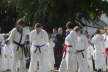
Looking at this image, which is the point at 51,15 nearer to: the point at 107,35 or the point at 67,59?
the point at 107,35

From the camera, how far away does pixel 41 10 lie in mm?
32938

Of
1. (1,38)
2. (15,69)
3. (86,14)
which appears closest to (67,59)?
(15,69)

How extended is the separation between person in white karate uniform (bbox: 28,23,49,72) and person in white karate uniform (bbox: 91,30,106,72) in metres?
3.03

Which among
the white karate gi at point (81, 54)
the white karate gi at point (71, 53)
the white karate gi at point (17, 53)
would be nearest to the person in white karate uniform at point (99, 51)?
the white karate gi at point (81, 54)

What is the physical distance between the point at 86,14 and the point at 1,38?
1687cm

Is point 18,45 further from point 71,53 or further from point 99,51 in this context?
point 99,51

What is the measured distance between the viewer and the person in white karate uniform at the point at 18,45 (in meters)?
15.0

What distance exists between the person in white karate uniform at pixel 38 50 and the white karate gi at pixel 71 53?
4.07 feet

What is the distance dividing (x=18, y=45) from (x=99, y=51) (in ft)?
14.8

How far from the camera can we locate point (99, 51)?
1805 centimetres

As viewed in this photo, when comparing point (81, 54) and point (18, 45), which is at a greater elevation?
point (18, 45)

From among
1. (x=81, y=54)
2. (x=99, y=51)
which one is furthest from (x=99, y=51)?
(x=81, y=54)

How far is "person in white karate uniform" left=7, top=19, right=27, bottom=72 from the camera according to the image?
15016 millimetres

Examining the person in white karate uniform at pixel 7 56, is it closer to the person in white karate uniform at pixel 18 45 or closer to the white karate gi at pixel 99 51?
the person in white karate uniform at pixel 18 45
